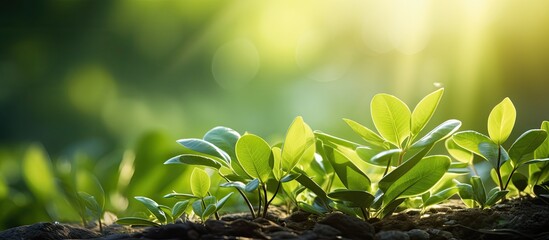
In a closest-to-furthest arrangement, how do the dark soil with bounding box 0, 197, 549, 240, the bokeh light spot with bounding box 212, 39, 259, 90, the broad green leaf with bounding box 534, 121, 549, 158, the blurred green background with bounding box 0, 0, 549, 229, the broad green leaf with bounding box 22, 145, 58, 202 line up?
the dark soil with bounding box 0, 197, 549, 240, the broad green leaf with bounding box 534, 121, 549, 158, the broad green leaf with bounding box 22, 145, 58, 202, the blurred green background with bounding box 0, 0, 549, 229, the bokeh light spot with bounding box 212, 39, 259, 90

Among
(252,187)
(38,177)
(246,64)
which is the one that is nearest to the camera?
(252,187)

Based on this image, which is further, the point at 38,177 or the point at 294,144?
the point at 38,177

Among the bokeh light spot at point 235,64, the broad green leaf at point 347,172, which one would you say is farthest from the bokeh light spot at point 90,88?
the broad green leaf at point 347,172

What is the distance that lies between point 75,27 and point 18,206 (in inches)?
47.2

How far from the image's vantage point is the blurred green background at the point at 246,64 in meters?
1.58

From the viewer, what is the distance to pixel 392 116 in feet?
1.42

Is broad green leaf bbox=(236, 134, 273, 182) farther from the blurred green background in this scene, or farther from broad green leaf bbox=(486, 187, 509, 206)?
the blurred green background

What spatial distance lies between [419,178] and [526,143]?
96 mm

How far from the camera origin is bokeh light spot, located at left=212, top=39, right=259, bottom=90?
174 cm

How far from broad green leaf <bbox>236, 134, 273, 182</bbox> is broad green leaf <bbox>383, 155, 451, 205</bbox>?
93 millimetres

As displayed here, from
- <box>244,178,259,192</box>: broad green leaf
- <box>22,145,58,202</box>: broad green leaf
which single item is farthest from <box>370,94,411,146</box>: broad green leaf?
<box>22,145,58,202</box>: broad green leaf

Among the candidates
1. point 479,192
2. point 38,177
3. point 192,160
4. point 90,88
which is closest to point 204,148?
point 192,160

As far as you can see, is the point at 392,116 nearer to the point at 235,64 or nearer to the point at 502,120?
the point at 502,120

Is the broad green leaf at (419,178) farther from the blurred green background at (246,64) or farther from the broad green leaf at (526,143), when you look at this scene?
the blurred green background at (246,64)
